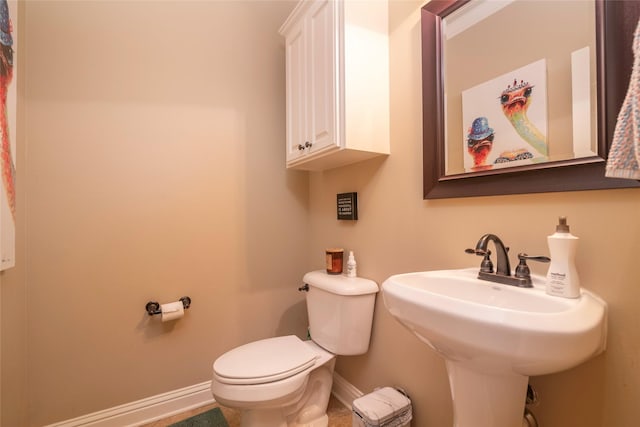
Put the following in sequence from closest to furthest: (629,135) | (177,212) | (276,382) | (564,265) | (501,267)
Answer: (629,135)
(564,265)
(501,267)
(276,382)
(177,212)

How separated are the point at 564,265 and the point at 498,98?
55cm

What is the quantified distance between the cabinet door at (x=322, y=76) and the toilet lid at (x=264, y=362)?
94 centimetres

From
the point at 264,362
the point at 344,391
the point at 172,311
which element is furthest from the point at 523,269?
the point at 172,311

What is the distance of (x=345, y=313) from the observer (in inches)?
52.4

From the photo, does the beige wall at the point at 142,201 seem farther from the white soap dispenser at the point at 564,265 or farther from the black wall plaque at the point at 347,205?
the white soap dispenser at the point at 564,265

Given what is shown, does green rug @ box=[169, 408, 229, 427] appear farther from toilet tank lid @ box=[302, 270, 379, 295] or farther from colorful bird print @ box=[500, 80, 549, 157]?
colorful bird print @ box=[500, 80, 549, 157]

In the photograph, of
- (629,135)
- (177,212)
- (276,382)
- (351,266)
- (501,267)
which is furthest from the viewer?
(177,212)

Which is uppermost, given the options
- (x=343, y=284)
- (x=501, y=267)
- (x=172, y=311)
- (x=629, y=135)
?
(x=629, y=135)

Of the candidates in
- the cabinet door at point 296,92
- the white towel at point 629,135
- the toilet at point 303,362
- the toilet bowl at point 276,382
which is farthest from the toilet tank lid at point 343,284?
the white towel at point 629,135

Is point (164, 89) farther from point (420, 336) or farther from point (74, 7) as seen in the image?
point (420, 336)

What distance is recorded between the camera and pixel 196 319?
5.26 feet

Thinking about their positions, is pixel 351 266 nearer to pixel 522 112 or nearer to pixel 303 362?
pixel 303 362

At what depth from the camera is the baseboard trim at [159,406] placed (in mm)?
1384

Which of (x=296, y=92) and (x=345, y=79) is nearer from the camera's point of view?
(x=345, y=79)
